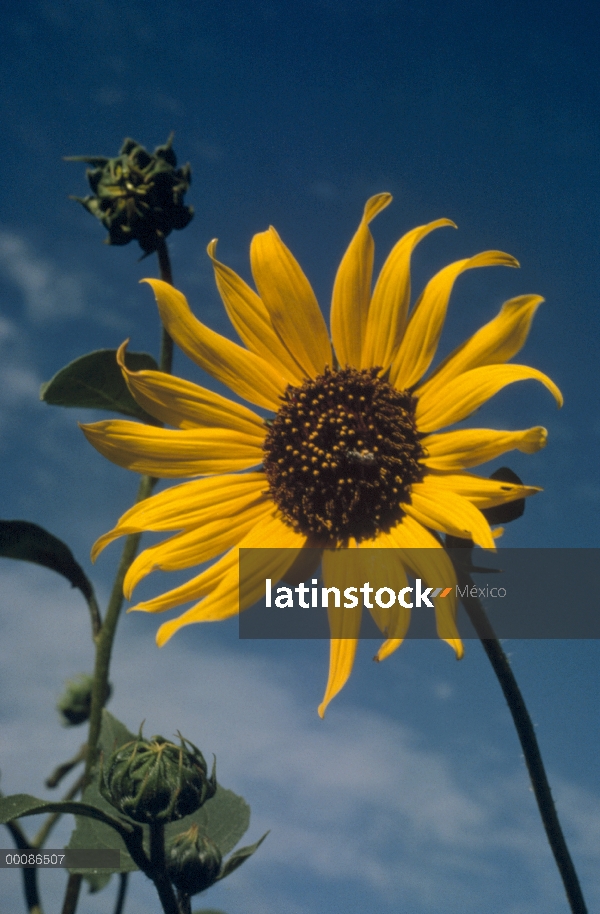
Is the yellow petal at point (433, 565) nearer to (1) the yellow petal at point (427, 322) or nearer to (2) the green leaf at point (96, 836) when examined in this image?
(1) the yellow petal at point (427, 322)

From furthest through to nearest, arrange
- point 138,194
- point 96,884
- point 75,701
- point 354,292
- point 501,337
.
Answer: point 75,701
point 96,884
point 138,194
point 354,292
point 501,337

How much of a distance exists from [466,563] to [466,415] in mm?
349

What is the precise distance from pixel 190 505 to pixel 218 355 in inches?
14.2

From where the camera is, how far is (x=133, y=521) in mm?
1858

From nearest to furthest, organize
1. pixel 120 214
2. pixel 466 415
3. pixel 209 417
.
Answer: pixel 466 415 < pixel 209 417 < pixel 120 214

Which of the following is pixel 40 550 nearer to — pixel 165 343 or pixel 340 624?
pixel 165 343

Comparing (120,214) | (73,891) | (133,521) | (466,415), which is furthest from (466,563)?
(120,214)

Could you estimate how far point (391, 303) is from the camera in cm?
193

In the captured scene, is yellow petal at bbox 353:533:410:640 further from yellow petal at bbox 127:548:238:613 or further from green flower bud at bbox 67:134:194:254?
green flower bud at bbox 67:134:194:254

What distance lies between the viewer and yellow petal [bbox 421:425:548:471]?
5.21 feet

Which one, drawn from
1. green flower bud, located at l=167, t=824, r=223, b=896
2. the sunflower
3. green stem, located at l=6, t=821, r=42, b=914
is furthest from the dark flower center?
green stem, located at l=6, t=821, r=42, b=914

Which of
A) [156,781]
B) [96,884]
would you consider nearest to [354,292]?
[156,781]

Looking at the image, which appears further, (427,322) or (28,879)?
(28,879)

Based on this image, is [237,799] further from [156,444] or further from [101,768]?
[156,444]
